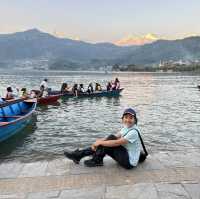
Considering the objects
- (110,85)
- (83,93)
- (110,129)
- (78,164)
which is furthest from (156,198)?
(110,85)

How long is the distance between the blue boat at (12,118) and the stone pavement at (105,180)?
586 cm

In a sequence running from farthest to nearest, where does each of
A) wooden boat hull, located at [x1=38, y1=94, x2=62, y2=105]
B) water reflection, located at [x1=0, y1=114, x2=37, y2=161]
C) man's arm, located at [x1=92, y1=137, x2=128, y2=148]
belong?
1. wooden boat hull, located at [x1=38, y1=94, x2=62, y2=105]
2. water reflection, located at [x1=0, y1=114, x2=37, y2=161]
3. man's arm, located at [x1=92, y1=137, x2=128, y2=148]

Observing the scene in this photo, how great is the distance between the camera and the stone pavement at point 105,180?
7.38 m

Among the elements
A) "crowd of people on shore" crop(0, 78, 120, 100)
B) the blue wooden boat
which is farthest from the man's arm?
the blue wooden boat

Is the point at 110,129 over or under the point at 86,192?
under

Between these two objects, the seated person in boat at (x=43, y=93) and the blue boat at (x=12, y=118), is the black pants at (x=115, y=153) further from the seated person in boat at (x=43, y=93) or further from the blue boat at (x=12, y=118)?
the seated person in boat at (x=43, y=93)

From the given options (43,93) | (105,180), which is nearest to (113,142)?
(105,180)

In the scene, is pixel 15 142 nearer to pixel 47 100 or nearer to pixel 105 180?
pixel 105 180

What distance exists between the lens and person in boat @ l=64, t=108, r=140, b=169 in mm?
8922

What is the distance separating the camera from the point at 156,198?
23.1 ft

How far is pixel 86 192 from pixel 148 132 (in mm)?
12154

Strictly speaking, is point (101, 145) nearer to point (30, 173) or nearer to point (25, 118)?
point (30, 173)

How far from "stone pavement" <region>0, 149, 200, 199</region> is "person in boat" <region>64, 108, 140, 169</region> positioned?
0.21 m

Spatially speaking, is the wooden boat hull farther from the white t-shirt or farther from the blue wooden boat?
the white t-shirt
